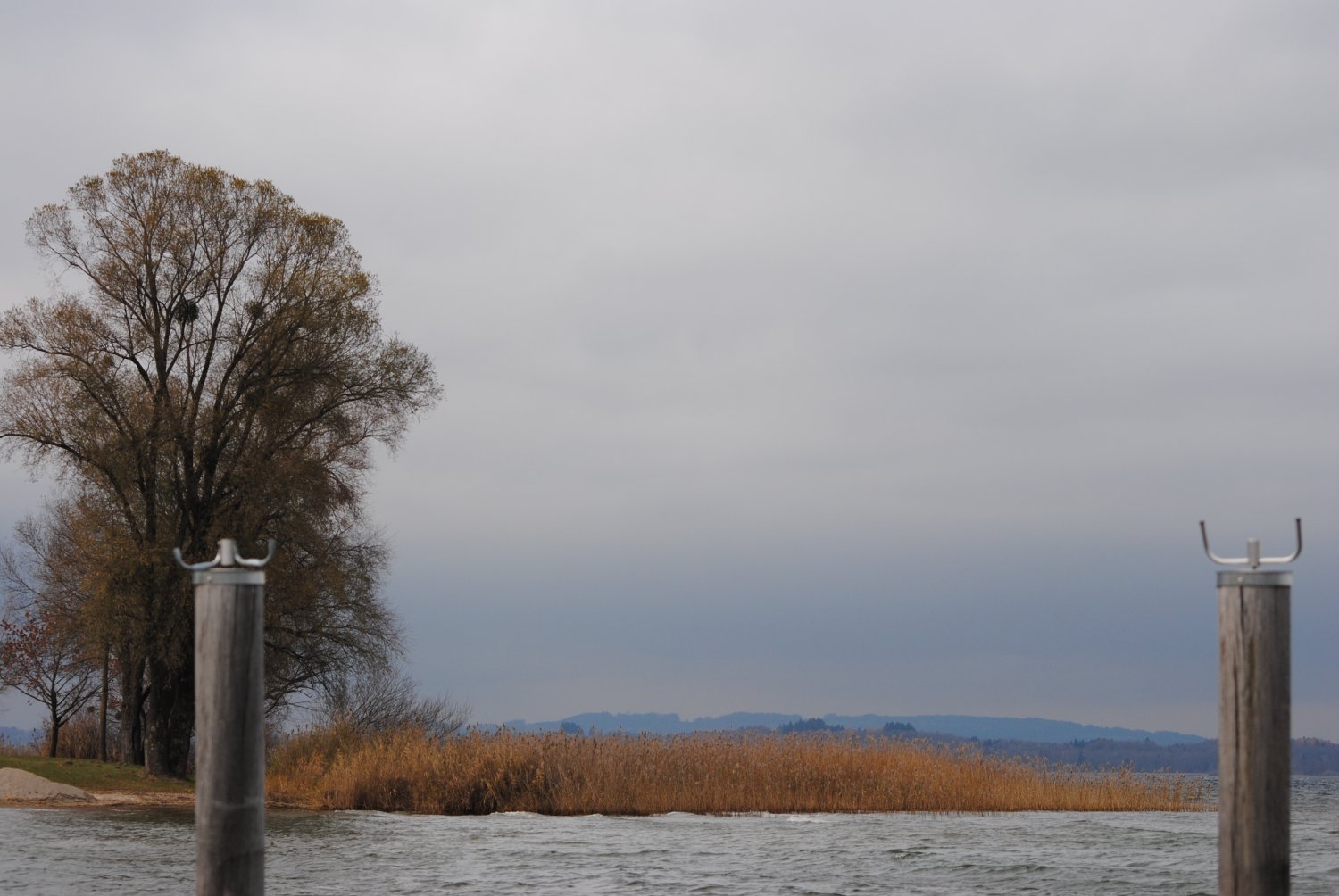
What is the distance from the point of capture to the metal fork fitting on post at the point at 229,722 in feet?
19.7

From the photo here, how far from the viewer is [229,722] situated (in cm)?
611

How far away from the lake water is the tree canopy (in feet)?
23.6

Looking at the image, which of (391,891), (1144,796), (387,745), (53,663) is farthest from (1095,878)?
(53,663)

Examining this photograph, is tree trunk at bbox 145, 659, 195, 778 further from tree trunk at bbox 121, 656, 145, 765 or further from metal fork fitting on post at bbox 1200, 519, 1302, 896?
metal fork fitting on post at bbox 1200, 519, 1302, 896

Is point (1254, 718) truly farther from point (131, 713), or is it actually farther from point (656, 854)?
point (131, 713)

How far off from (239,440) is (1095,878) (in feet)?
82.7

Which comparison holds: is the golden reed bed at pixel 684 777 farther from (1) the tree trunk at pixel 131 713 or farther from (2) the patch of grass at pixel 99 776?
(1) the tree trunk at pixel 131 713

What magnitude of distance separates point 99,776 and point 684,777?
15738 mm

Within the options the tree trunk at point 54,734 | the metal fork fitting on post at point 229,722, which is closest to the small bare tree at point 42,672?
the tree trunk at point 54,734

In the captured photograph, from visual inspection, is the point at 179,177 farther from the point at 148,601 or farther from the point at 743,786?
the point at 743,786

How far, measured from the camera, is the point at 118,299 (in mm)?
34531

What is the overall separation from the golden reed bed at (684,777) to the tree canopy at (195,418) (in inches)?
281

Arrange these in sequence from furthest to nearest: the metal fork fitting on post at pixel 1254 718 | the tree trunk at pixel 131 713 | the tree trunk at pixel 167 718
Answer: the tree trunk at pixel 131 713
the tree trunk at pixel 167 718
the metal fork fitting on post at pixel 1254 718

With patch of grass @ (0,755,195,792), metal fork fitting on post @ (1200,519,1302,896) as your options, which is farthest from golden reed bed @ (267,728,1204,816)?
metal fork fitting on post @ (1200,519,1302,896)
